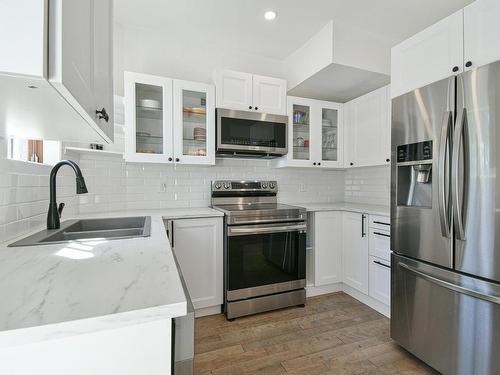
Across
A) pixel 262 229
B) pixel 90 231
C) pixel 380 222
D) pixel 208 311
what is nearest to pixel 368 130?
pixel 380 222

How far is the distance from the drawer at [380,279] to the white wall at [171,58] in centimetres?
239

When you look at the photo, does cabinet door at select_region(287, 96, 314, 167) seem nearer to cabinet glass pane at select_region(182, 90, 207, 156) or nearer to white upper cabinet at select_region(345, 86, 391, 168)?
white upper cabinet at select_region(345, 86, 391, 168)

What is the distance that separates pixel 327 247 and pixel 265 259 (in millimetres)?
757

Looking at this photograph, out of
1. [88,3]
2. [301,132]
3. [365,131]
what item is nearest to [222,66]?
[301,132]

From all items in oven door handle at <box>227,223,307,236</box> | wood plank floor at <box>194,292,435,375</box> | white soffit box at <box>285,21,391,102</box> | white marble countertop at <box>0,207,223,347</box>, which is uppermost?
white soffit box at <box>285,21,391,102</box>

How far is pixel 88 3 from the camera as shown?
75cm

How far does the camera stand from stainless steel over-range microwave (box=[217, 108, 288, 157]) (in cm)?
245

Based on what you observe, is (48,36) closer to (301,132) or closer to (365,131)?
(301,132)

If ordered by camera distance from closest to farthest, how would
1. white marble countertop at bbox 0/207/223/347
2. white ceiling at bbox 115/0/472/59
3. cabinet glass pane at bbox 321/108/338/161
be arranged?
1. white marble countertop at bbox 0/207/223/347
2. white ceiling at bbox 115/0/472/59
3. cabinet glass pane at bbox 321/108/338/161

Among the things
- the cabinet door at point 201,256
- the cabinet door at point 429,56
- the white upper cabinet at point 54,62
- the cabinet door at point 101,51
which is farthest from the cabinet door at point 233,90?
the white upper cabinet at point 54,62

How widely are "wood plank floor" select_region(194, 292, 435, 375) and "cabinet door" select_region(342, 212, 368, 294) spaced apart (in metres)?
0.26

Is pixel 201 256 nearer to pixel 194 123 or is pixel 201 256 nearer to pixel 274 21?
pixel 194 123

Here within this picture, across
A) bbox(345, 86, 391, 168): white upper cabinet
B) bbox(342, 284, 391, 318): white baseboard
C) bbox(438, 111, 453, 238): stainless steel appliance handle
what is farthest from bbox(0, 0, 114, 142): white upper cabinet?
bbox(342, 284, 391, 318): white baseboard

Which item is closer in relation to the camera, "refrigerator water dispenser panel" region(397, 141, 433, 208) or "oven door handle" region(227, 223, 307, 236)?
"refrigerator water dispenser panel" region(397, 141, 433, 208)
